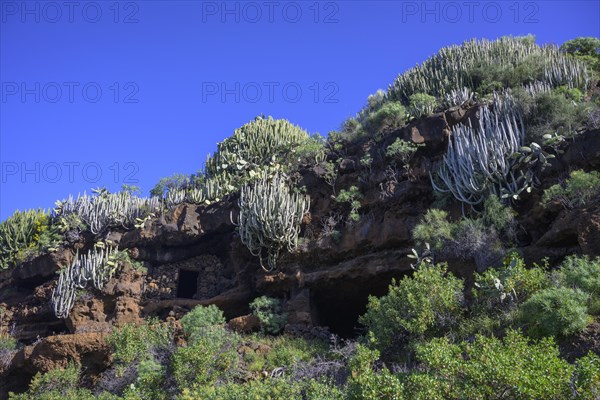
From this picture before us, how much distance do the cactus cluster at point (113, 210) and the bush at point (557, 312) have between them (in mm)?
13050

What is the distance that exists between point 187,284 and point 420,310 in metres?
10.1

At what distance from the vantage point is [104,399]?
39.2ft

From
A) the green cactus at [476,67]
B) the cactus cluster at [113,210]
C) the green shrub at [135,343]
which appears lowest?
the green shrub at [135,343]

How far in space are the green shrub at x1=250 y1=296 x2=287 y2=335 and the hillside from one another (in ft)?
0.19

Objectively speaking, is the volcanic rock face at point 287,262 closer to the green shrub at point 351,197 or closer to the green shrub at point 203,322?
the green shrub at point 351,197

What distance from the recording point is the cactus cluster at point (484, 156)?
43.2 ft

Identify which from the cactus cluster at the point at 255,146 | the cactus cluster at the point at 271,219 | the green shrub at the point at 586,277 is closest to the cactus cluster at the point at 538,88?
the green shrub at the point at 586,277

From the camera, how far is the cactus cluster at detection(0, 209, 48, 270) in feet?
69.9

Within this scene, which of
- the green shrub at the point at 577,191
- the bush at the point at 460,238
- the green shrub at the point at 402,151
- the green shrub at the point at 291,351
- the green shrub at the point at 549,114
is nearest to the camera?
the green shrub at the point at 577,191

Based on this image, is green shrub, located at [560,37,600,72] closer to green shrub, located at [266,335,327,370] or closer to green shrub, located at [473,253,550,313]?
green shrub, located at [473,253,550,313]

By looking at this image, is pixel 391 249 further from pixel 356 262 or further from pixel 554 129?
pixel 554 129

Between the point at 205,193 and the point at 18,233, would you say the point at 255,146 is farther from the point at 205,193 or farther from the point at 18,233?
the point at 18,233

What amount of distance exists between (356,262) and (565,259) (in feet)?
16.5

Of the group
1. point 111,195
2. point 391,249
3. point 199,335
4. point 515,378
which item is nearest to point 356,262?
point 391,249
